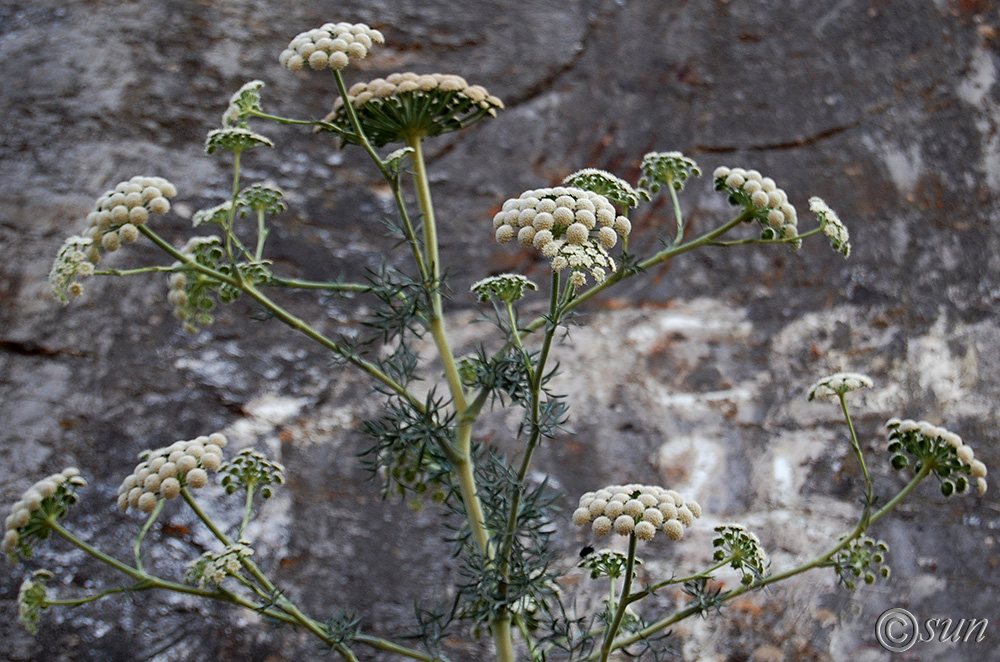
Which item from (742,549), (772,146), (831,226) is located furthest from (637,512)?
(772,146)

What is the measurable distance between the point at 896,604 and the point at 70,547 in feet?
5.10

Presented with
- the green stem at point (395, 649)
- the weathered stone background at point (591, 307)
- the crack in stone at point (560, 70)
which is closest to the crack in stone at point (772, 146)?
the weathered stone background at point (591, 307)

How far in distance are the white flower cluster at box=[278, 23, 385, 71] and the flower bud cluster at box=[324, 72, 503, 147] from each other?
5 cm

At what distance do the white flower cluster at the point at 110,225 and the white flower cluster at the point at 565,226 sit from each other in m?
0.36

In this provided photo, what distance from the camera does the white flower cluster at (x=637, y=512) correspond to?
2.68ft

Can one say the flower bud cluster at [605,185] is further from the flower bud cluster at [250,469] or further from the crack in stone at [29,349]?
the crack in stone at [29,349]

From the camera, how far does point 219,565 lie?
36.4 inches

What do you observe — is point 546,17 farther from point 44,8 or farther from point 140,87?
point 44,8

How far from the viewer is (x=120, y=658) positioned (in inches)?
60.3

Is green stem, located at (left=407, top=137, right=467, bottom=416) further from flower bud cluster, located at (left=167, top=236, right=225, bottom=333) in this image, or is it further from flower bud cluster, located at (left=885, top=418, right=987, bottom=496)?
flower bud cluster, located at (left=885, top=418, right=987, bottom=496)

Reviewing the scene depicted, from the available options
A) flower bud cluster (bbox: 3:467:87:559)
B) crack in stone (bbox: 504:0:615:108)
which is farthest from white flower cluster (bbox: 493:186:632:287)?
crack in stone (bbox: 504:0:615:108)

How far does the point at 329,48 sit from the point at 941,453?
79cm

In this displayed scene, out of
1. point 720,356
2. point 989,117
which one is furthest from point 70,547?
point 989,117

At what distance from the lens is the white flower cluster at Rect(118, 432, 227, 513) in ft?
2.97
